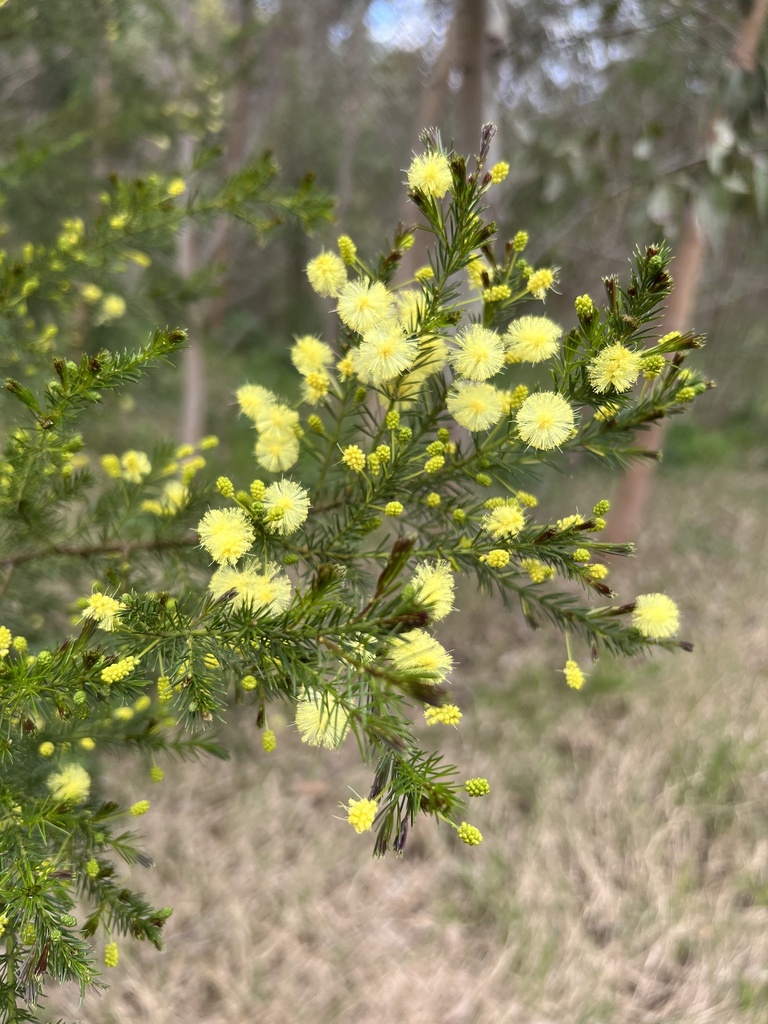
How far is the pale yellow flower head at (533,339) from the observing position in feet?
2.56

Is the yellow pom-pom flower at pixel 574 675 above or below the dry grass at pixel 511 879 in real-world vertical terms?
above

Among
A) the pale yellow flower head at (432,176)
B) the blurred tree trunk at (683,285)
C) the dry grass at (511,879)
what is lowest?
the dry grass at (511,879)

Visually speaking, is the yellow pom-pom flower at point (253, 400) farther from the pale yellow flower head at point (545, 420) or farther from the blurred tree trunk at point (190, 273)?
the blurred tree trunk at point (190, 273)

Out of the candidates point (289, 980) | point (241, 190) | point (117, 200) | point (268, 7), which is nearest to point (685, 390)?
point (241, 190)

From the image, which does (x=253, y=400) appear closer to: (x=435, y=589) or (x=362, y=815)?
(x=435, y=589)

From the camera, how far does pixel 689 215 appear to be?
272 cm

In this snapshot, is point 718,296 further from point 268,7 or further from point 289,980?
point 289,980

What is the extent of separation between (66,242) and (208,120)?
2228 millimetres

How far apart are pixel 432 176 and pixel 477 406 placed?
25cm

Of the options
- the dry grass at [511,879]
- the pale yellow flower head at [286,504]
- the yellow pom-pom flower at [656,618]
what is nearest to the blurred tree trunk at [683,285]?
the yellow pom-pom flower at [656,618]

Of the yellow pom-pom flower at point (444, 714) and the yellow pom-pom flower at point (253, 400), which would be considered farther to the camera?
the yellow pom-pom flower at point (253, 400)

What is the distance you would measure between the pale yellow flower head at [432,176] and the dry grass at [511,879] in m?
1.91

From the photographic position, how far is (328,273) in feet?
2.67

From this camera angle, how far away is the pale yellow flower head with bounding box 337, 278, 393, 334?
0.76m
